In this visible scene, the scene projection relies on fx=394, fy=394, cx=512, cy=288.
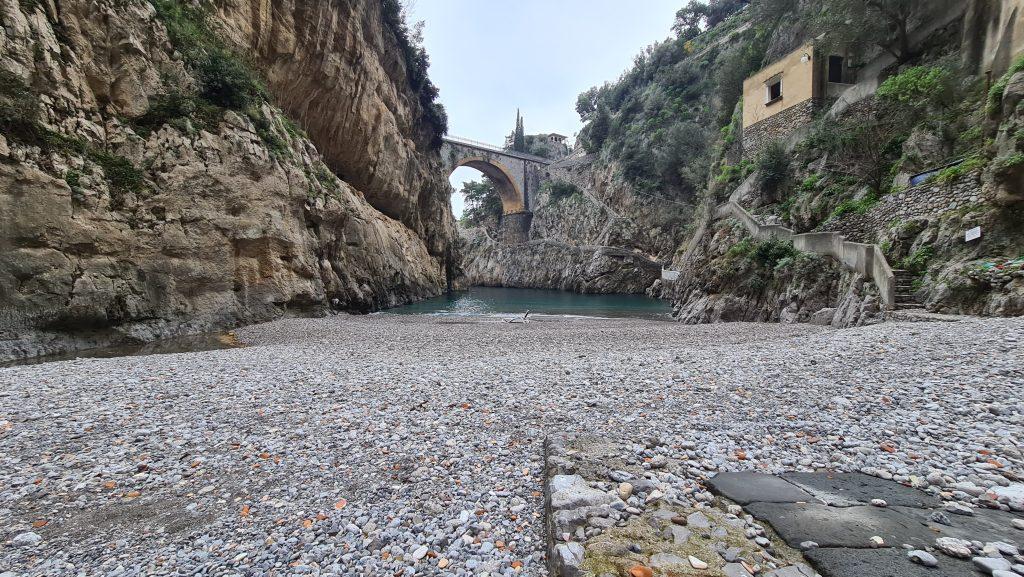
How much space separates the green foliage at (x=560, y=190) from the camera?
61691 millimetres

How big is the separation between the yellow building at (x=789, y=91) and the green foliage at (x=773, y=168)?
3940mm

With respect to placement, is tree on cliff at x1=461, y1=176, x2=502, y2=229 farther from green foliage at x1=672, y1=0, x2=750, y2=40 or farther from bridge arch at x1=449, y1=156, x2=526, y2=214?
green foliage at x1=672, y1=0, x2=750, y2=40

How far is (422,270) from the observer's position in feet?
117

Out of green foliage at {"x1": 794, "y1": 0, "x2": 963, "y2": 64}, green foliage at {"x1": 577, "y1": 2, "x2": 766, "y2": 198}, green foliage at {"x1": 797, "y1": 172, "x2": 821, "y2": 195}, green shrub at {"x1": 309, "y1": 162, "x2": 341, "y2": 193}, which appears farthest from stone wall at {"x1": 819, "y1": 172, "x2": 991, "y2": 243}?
green shrub at {"x1": 309, "y1": 162, "x2": 341, "y2": 193}

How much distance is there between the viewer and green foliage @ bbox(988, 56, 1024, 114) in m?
10.4

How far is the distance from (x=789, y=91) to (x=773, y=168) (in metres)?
7.24

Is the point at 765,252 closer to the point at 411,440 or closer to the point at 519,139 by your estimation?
the point at 411,440

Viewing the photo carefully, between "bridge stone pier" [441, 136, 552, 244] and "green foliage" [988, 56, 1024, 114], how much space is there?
52364mm

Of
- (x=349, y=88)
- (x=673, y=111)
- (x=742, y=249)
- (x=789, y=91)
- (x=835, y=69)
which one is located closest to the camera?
(x=742, y=249)

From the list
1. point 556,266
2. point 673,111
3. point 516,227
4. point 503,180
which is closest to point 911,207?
point 673,111

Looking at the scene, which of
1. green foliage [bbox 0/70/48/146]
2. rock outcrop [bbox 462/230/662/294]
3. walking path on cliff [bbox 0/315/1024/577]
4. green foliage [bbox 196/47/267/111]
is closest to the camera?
walking path on cliff [bbox 0/315/1024/577]

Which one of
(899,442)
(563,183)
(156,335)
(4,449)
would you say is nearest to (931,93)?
(899,442)

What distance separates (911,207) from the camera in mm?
12375

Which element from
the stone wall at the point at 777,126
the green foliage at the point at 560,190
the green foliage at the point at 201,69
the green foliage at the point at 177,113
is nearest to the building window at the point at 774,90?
the stone wall at the point at 777,126
